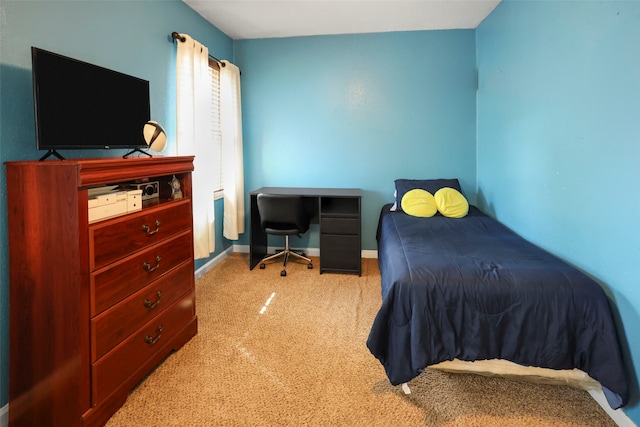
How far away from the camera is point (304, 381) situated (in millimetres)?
1975

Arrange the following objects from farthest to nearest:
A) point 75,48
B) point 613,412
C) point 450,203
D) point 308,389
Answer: point 450,203 < point 75,48 < point 308,389 < point 613,412

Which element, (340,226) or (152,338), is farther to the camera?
(340,226)

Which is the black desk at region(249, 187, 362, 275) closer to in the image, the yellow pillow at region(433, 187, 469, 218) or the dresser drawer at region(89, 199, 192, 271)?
the yellow pillow at region(433, 187, 469, 218)

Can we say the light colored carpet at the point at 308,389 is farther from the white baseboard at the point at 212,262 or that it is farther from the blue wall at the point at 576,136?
the white baseboard at the point at 212,262

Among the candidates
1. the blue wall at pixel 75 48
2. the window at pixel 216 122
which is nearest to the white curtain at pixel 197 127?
the blue wall at pixel 75 48

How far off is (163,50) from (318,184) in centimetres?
209

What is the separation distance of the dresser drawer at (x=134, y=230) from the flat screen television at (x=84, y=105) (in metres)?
0.44

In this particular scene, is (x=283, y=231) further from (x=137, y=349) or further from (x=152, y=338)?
(x=137, y=349)

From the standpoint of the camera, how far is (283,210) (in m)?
3.57

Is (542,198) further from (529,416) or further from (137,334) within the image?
(137,334)

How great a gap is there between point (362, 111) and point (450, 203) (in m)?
1.47

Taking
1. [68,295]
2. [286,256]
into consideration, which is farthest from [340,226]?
[68,295]

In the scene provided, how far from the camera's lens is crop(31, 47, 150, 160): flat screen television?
1.61 metres

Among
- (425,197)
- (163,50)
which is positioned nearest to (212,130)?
(163,50)
